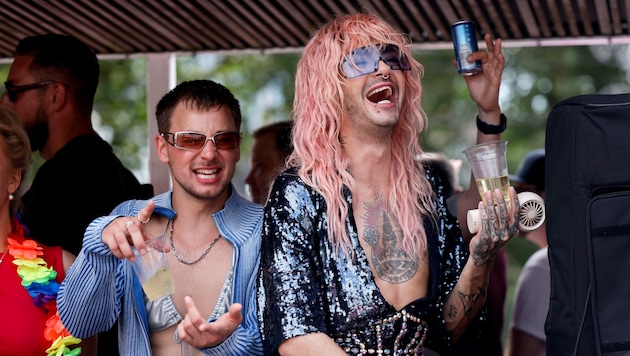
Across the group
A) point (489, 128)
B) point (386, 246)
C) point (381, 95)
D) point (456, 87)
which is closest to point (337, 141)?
point (381, 95)

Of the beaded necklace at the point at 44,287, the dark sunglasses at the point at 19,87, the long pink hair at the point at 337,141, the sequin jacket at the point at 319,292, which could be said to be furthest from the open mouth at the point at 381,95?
the dark sunglasses at the point at 19,87

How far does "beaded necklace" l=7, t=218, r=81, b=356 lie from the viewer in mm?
3830

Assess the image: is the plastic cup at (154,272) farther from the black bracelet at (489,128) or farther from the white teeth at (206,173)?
the black bracelet at (489,128)

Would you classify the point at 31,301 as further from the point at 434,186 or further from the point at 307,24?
the point at 307,24

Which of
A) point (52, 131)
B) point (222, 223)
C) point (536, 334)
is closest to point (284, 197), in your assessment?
point (222, 223)

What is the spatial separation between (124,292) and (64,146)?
4.90 ft

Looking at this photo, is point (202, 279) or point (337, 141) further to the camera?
point (202, 279)

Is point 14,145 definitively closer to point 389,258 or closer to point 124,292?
point 124,292

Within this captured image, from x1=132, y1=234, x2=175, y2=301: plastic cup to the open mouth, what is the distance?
88 centimetres

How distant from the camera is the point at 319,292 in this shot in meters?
3.47

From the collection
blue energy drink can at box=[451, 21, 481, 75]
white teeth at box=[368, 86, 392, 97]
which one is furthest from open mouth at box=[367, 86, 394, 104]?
blue energy drink can at box=[451, 21, 481, 75]

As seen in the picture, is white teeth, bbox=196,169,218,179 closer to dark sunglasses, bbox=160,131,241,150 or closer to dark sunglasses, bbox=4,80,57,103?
dark sunglasses, bbox=160,131,241,150

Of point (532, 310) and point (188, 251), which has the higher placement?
point (188, 251)

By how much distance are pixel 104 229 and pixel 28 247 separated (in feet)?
1.90
